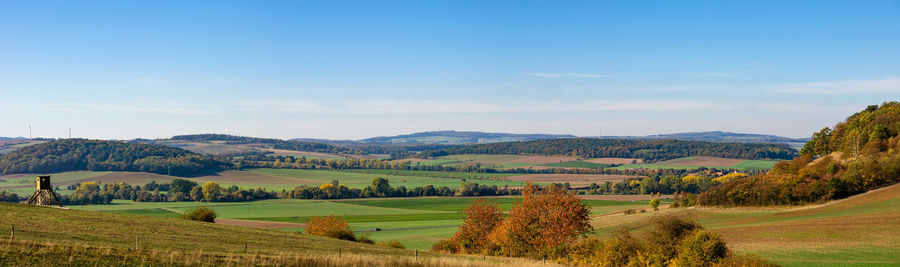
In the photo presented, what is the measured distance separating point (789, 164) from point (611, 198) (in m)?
42.2

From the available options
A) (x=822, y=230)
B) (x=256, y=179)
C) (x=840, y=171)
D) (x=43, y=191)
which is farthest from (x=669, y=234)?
(x=256, y=179)

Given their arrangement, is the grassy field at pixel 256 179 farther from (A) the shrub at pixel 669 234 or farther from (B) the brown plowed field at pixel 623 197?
(A) the shrub at pixel 669 234

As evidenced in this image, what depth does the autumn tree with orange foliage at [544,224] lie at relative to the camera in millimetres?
44312

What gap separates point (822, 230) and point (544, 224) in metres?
23.0

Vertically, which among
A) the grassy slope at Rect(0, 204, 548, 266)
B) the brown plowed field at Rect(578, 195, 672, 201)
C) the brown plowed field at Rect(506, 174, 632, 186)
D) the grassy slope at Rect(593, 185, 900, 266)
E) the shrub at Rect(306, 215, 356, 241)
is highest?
the grassy slope at Rect(0, 204, 548, 266)

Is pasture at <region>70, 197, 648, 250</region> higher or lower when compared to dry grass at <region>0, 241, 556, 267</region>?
lower

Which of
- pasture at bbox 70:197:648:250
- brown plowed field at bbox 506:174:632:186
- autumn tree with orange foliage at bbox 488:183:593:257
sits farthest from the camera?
brown plowed field at bbox 506:174:632:186

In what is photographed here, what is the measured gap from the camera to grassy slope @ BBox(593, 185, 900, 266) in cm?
3847

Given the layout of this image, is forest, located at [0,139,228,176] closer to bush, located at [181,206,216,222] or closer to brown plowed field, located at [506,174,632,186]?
brown plowed field, located at [506,174,632,186]

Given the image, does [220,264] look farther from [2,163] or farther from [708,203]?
[2,163]

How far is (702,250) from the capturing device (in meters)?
34.3

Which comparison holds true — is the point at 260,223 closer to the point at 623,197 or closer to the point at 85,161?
the point at 623,197

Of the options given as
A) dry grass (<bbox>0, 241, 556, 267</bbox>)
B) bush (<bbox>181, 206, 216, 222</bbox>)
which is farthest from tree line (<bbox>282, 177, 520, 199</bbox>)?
dry grass (<bbox>0, 241, 556, 267</bbox>)

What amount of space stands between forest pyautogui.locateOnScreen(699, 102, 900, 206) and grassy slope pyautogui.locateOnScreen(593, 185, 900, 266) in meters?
3.58
